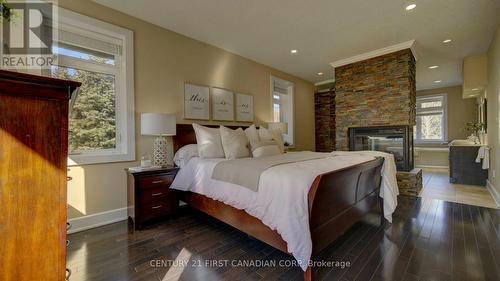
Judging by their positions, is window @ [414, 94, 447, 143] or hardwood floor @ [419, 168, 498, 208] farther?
window @ [414, 94, 447, 143]

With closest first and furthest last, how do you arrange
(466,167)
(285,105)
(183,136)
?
(183,136) < (466,167) < (285,105)

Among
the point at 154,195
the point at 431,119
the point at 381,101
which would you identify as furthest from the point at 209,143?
the point at 431,119

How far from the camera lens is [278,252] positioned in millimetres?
2059

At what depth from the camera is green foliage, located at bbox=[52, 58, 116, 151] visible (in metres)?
2.65

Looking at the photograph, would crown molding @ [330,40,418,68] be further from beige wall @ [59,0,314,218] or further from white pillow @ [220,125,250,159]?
white pillow @ [220,125,250,159]

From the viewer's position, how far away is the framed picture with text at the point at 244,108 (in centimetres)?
440

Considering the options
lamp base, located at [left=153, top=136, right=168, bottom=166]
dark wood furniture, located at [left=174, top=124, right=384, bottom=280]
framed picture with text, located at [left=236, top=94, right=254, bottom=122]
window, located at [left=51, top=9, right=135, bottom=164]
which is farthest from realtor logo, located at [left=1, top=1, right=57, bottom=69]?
framed picture with text, located at [left=236, top=94, right=254, bottom=122]

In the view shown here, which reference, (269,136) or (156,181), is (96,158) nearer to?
(156,181)

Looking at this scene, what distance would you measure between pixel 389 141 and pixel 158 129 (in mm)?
4362

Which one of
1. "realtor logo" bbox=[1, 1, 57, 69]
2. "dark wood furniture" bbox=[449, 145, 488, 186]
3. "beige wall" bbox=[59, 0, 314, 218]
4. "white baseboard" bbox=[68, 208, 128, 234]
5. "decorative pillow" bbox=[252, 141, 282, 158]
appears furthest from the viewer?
"dark wood furniture" bbox=[449, 145, 488, 186]

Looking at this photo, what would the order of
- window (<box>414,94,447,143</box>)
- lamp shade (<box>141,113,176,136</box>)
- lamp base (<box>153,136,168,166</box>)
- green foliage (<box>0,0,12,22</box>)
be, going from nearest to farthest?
1. green foliage (<box>0,0,12,22</box>)
2. lamp shade (<box>141,113,176,136</box>)
3. lamp base (<box>153,136,168,166</box>)
4. window (<box>414,94,447,143</box>)

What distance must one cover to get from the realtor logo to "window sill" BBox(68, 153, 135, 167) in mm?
1076

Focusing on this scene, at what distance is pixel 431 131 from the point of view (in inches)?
291

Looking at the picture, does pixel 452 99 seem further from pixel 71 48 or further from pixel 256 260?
pixel 71 48
